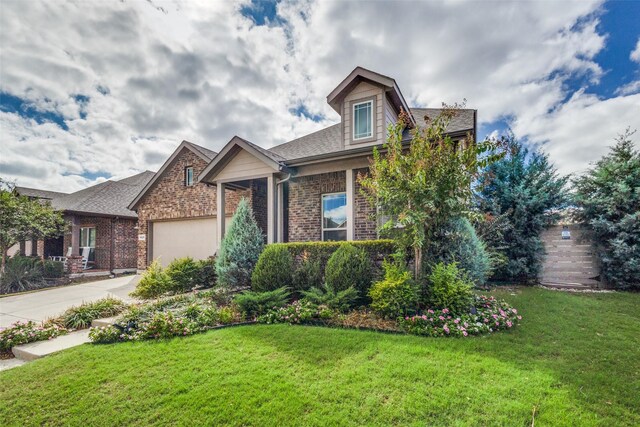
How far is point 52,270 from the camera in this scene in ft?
43.8

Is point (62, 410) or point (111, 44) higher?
point (111, 44)

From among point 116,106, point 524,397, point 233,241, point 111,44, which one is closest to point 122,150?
point 116,106

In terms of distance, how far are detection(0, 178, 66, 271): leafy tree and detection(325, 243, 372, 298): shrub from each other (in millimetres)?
13718

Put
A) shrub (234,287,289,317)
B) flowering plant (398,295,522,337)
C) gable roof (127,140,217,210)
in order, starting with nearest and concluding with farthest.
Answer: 1. flowering plant (398,295,522,337)
2. shrub (234,287,289,317)
3. gable roof (127,140,217,210)

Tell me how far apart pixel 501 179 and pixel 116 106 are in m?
12.7

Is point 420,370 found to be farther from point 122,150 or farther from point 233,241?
point 122,150

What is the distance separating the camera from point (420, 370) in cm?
337

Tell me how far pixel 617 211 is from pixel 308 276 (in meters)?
8.78

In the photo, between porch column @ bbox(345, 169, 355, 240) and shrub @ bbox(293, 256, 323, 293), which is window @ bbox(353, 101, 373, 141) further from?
shrub @ bbox(293, 256, 323, 293)

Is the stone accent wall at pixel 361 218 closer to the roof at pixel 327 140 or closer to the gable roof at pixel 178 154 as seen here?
the roof at pixel 327 140

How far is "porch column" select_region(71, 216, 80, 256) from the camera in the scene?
585 inches

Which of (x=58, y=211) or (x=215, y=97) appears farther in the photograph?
(x=58, y=211)

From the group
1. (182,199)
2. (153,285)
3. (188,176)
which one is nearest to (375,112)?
(153,285)

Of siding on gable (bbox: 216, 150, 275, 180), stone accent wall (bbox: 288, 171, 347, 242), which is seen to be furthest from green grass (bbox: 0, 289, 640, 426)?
siding on gable (bbox: 216, 150, 275, 180)
